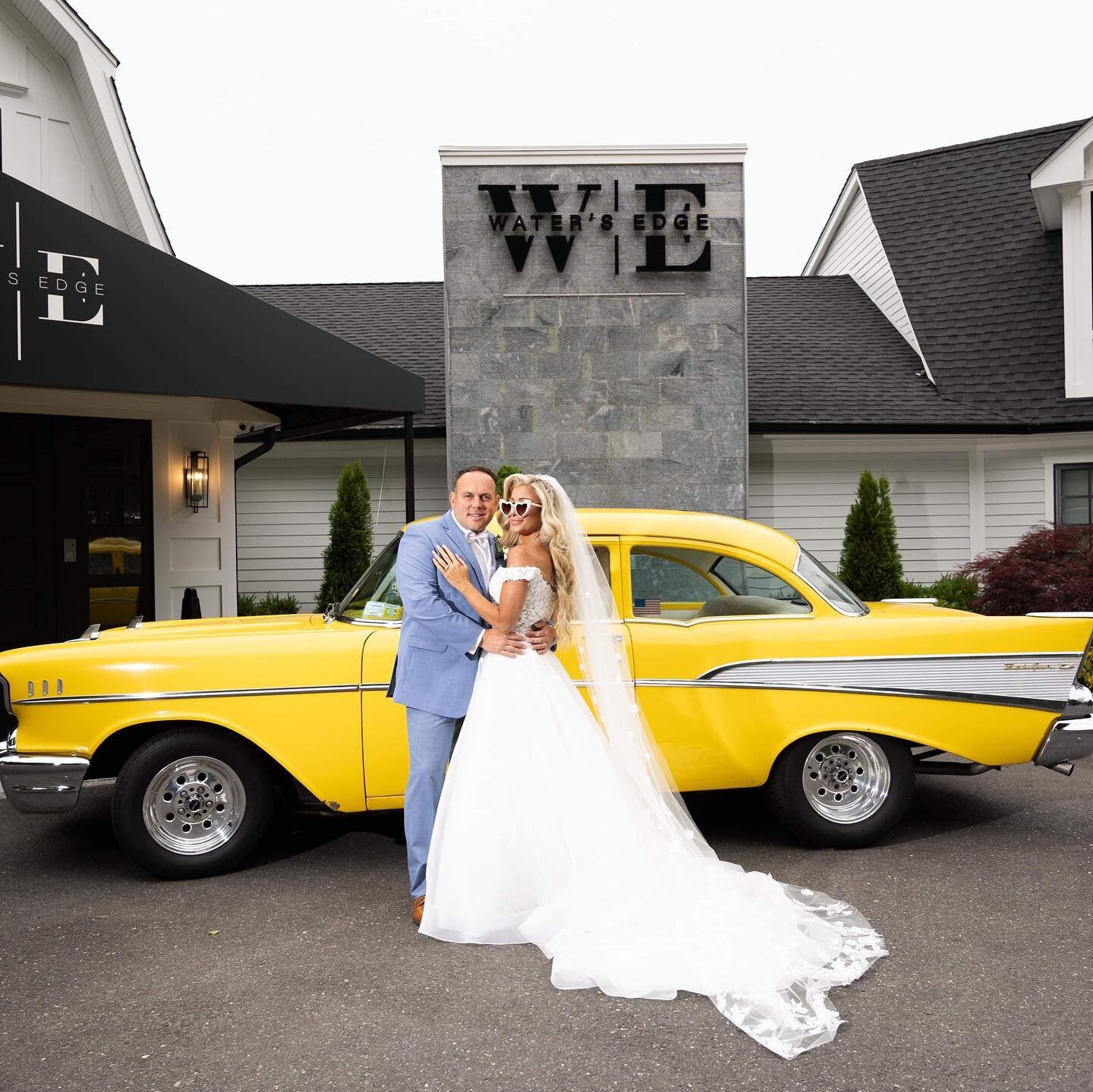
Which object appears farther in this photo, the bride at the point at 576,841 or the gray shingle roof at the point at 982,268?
the gray shingle roof at the point at 982,268

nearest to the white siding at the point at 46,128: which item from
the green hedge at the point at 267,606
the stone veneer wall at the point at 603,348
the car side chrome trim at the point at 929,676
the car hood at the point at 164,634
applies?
the stone veneer wall at the point at 603,348

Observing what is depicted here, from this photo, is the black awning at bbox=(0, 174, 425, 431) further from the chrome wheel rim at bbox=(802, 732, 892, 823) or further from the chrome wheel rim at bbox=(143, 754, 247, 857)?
the chrome wheel rim at bbox=(802, 732, 892, 823)

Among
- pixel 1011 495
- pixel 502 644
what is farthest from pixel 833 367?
pixel 502 644

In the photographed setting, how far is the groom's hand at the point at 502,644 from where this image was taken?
4.13 m

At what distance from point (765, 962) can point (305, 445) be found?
10342 millimetres

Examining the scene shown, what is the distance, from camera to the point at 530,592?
163 inches

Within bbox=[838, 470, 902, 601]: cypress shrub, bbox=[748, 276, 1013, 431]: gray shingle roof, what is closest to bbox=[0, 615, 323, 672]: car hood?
bbox=[838, 470, 902, 601]: cypress shrub

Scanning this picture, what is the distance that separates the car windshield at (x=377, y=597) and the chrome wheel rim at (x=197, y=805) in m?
0.99

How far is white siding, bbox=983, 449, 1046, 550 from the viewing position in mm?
12617

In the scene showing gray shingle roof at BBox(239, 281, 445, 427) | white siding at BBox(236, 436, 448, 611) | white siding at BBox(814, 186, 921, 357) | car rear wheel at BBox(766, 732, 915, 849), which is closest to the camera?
car rear wheel at BBox(766, 732, 915, 849)

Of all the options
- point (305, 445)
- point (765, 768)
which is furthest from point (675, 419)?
point (765, 768)

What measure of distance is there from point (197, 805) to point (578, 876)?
1949 millimetres

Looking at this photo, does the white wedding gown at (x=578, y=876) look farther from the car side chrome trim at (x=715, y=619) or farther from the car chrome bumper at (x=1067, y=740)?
the car chrome bumper at (x=1067, y=740)

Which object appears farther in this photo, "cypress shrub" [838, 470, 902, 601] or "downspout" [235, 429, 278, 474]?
"cypress shrub" [838, 470, 902, 601]
